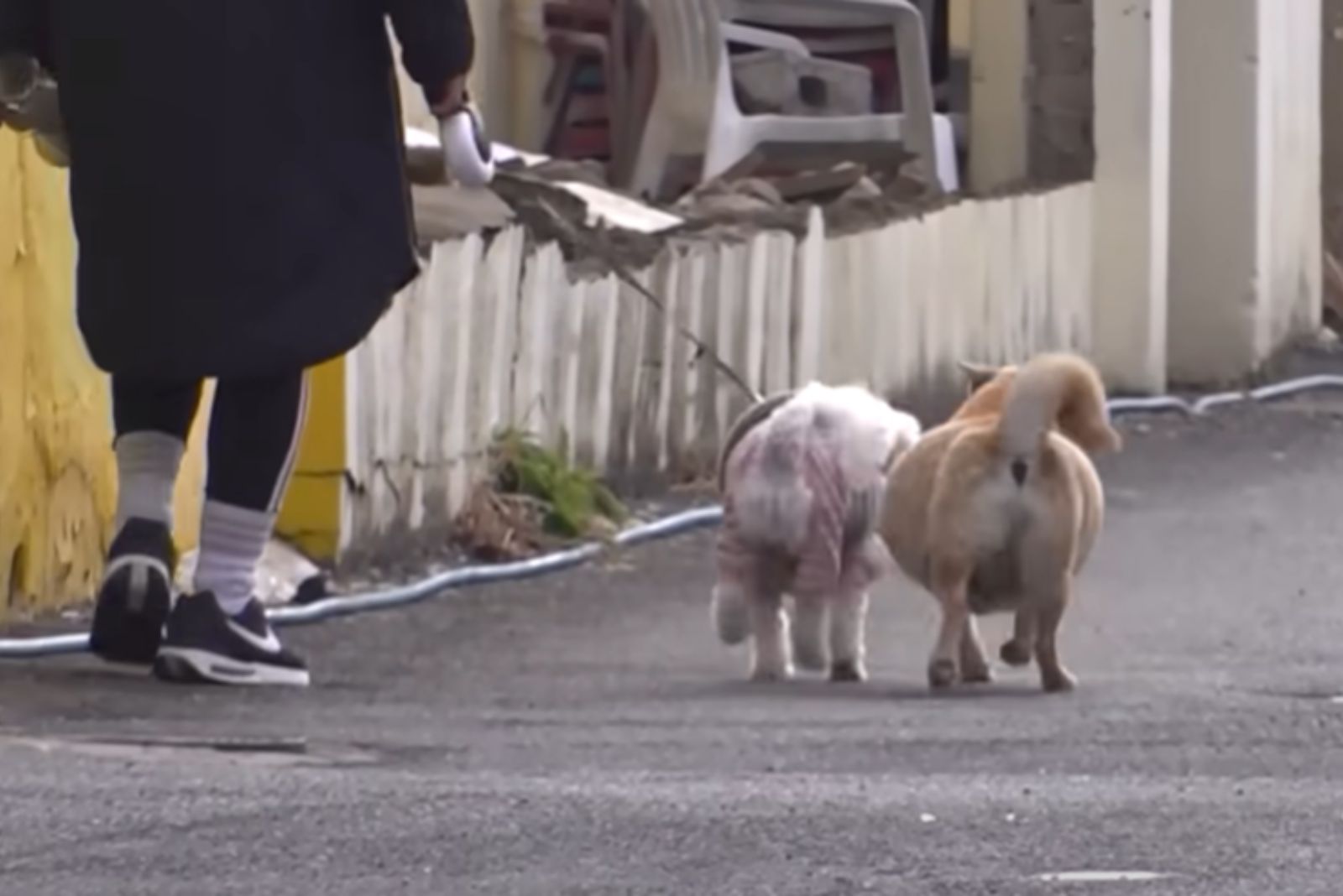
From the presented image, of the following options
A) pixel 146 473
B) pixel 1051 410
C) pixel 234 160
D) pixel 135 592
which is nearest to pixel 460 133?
pixel 234 160

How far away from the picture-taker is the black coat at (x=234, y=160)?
263 inches

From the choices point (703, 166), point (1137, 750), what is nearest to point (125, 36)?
point (1137, 750)

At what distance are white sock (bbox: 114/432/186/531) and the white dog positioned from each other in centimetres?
120

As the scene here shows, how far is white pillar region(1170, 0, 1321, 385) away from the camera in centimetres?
1508

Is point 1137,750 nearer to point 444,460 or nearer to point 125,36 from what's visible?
point 125,36

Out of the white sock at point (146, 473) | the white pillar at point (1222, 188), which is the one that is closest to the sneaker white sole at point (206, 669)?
the white sock at point (146, 473)

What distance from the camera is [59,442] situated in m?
8.01

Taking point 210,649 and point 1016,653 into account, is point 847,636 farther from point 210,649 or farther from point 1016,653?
point 210,649

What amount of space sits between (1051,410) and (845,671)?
0.80m

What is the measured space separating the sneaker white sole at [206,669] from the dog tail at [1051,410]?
57.5 inches

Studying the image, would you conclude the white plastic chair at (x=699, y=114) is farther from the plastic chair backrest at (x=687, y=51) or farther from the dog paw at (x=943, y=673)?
the dog paw at (x=943, y=673)

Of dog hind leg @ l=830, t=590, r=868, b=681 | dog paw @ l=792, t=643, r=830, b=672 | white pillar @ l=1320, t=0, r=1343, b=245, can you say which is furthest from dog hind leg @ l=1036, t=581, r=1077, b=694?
white pillar @ l=1320, t=0, r=1343, b=245

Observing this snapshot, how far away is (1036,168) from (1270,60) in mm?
1194

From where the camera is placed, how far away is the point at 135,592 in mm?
6871
